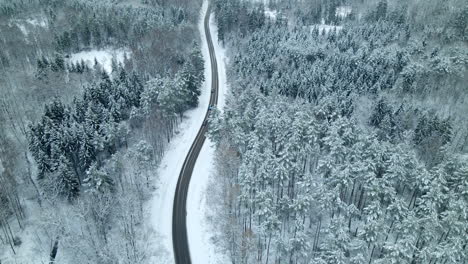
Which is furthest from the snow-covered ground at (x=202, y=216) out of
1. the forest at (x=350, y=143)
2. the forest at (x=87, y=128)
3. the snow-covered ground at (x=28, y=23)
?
the snow-covered ground at (x=28, y=23)

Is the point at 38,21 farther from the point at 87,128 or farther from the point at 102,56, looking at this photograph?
the point at 87,128

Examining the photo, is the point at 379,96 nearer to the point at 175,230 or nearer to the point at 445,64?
the point at 445,64

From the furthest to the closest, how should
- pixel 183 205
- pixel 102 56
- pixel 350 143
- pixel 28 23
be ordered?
pixel 28 23, pixel 102 56, pixel 350 143, pixel 183 205

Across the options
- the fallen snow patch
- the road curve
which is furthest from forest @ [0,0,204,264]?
the fallen snow patch

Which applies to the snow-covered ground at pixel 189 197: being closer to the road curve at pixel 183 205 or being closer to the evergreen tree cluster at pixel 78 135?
the road curve at pixel 183 205

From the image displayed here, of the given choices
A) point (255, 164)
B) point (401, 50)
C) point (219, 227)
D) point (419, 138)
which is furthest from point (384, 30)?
point (219, 227)

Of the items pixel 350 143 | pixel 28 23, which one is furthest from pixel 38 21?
pixel 350 143

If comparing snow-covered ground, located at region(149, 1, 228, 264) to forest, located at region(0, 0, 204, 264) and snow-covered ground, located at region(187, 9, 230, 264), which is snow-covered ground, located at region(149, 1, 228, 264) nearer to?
snow-covered ground, located at region(187, 9, 230, 264)
